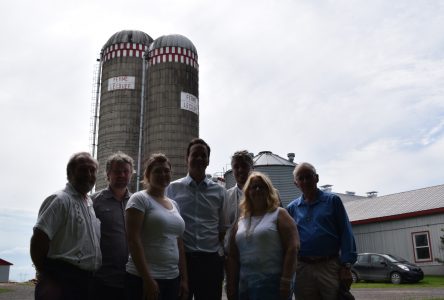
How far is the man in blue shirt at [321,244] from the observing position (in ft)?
13.4

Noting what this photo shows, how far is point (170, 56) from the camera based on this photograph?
23.0m

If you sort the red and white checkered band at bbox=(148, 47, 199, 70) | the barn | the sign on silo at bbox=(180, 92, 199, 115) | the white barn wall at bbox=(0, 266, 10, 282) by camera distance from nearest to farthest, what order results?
the barn
the sign on silo at bbox=(180, 92, 199, 115)
the red and white checkered band at bbox=(148, 47, 199, 70)
the white barn wall at bbox=(0, 266, 10, 282)

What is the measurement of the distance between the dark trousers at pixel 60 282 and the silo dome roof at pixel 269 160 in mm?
19160

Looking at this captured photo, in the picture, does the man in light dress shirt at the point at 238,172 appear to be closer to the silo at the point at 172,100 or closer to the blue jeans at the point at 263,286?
the blue jeans at the point at 263,286

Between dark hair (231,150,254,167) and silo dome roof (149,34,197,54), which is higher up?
silo dome roof (149,34,197,54)

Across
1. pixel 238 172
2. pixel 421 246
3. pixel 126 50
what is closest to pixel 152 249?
pixel 238 172

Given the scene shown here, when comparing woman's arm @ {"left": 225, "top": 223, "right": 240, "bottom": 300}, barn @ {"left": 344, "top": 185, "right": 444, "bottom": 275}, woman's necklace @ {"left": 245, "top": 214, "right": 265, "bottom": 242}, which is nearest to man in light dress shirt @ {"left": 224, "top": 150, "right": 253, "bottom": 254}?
woman's arm @ {"left": 225, "top": 223, "right": 240, "bottom": 300}

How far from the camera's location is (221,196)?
4336mm

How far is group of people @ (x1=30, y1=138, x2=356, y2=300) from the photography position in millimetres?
3277

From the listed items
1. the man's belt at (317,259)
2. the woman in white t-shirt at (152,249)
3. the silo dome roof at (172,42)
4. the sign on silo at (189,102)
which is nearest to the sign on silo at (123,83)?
the silo dome roof at (172,42)

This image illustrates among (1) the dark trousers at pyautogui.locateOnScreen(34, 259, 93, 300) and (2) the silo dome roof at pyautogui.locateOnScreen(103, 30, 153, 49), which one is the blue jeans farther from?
(2) the silo dome roof at pyautogui.locateOnScreen(103, 30, 153, 49)

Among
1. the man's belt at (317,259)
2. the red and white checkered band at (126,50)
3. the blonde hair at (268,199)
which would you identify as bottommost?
the man's belt at (317,259)

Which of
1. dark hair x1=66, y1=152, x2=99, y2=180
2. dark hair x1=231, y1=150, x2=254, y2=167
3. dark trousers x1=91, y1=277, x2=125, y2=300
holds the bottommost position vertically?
dark trousers x1=91, y1=277, x2=125, y2=300

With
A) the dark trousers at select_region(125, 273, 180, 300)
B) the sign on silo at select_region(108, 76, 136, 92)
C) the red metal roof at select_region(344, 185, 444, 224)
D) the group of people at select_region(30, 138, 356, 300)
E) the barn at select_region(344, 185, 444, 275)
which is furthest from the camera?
the sign on silo at select_region(108, 76, 136, 92)
